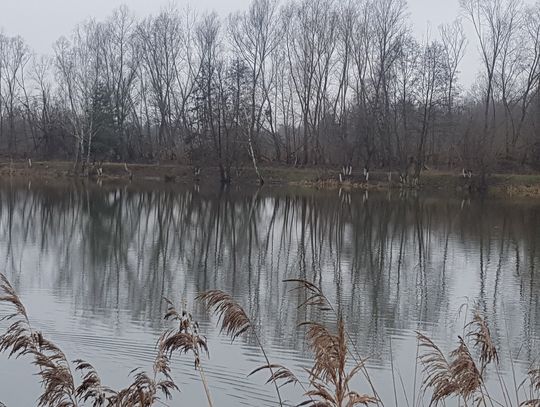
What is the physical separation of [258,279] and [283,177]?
41.1 meters

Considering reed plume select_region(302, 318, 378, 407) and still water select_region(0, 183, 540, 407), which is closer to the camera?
reed plume select_region(302, 318, 378, 407)

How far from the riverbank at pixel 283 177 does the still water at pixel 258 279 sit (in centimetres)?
1814

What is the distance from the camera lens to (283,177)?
182 ft

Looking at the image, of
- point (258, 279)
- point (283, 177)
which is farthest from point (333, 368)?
point (283, 177)

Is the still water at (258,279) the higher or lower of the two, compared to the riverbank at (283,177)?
lower

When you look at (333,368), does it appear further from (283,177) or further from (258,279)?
(283,177)

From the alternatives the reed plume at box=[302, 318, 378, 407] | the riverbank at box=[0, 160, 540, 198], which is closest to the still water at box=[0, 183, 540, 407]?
the reed plume at box=[302, 318, 378, 407]

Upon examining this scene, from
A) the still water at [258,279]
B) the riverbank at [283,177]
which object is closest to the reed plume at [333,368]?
the still water at [258,279]

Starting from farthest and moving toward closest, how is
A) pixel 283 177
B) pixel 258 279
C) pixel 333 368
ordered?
pixel 283 177 → pixel 258 279 → pixel 333 368

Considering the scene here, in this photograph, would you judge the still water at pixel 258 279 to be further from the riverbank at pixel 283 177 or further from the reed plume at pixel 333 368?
the riverbank at pixel 283 177

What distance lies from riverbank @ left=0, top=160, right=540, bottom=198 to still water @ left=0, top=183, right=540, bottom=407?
1814cm

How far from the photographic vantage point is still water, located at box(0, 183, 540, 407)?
8.69 metres

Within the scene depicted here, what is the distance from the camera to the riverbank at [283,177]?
160 feet

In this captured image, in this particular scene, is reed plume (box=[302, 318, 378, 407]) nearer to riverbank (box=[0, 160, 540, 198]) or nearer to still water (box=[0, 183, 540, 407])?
still water (box=[0, 183, 540, 407])
